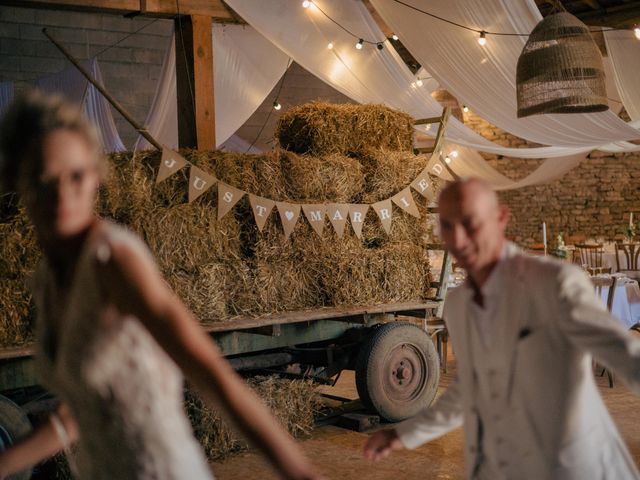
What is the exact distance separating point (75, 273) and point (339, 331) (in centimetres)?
489

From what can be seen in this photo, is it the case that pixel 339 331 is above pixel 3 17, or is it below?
below

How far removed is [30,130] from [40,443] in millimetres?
743

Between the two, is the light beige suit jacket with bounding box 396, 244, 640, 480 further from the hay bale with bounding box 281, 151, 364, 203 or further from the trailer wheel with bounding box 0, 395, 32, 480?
the hay bale with bounding box 281, 151, 364, 203

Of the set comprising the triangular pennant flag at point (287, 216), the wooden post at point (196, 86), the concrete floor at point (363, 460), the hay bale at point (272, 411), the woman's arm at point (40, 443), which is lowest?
the concrete floor at point (363, 460)

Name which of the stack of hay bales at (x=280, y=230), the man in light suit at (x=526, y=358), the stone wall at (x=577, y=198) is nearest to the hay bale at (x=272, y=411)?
the stack of hay bales at (x=280, y=230)

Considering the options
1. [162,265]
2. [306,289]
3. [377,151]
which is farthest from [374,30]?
[162,265]

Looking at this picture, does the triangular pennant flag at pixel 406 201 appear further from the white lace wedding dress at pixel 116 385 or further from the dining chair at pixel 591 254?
the dining chair at pixel 591 254

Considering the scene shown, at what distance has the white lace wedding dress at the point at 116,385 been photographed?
4.28 ft

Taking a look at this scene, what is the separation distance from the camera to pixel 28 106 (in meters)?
1.39

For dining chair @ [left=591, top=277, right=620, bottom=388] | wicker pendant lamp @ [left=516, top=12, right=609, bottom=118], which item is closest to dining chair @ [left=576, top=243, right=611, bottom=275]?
dining chair @ [left=591, top=277, right=620, bottom=388]

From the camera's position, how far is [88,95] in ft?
29.9

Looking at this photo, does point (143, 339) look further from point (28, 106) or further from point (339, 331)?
point (339, 331)

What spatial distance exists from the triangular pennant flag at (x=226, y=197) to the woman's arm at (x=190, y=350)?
4.06 metres

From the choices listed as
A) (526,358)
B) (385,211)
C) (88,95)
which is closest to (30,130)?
(526,358)
